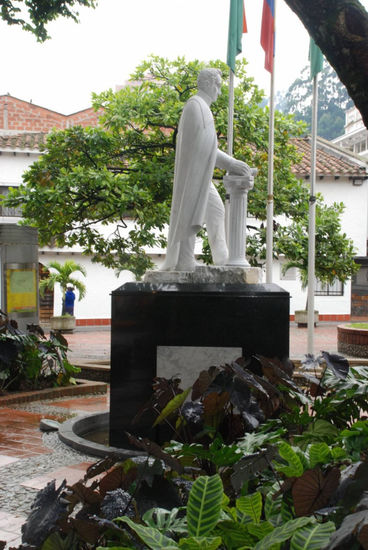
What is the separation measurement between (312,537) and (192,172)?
3.99 m

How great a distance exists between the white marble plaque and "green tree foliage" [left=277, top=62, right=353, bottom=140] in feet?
183

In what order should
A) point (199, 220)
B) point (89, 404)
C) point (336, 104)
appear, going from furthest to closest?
point (336, 104)
point (89, 404)
point (199, 220)

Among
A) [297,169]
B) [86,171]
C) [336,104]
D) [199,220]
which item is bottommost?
[199,220]

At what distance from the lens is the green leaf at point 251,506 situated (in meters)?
1.73

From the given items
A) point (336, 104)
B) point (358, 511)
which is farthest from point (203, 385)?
point (336, 104)

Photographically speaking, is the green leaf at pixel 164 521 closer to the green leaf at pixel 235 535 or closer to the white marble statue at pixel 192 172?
the green leaf at pixel 235 535

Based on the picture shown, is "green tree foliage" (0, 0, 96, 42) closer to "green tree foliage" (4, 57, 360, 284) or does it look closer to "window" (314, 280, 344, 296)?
"green tree foliage" (4, 57, 360, 284)

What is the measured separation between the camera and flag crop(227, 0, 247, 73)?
1039 centimetres

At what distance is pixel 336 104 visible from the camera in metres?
63.1

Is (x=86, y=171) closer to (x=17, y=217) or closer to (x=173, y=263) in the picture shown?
(x=173, y=263)

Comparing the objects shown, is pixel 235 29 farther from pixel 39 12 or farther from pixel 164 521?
pixel 164 521

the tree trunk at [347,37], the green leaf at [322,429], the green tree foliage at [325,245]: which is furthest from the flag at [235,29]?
the green leaf at [322,429]

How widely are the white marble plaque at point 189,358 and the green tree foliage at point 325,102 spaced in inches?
2202

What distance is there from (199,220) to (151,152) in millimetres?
7778
